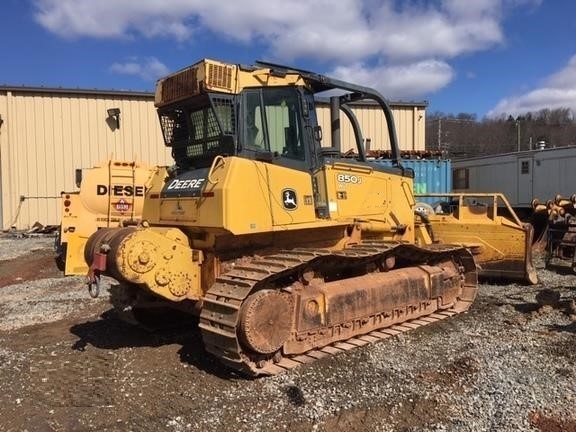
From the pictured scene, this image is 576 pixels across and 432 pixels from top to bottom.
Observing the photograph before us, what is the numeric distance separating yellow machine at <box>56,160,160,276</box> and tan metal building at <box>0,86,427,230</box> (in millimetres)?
10043

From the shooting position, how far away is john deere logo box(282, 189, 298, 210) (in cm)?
605

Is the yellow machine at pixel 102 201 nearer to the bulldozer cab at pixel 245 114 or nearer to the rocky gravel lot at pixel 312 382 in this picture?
the rocky gravel lot at pixel 312 382

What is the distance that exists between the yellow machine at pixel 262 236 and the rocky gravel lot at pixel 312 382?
1.23 ft

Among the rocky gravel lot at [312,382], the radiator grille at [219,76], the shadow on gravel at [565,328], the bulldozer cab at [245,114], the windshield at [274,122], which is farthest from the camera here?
the shadow on gravel at [565,328]

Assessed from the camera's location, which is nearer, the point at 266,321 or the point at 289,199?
the point at 266,321

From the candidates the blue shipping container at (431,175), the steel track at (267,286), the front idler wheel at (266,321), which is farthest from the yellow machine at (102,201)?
the blue shipping container at (431,175)

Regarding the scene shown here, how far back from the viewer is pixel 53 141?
2214 centimetres

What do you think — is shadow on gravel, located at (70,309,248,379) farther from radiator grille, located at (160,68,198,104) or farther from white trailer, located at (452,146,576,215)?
white trailer, located at (452,146,576,215)

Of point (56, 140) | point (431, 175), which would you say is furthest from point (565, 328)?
point (56, 140)

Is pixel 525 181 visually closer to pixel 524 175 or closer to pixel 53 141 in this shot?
pixel 524 175

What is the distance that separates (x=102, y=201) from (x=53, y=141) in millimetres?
11071

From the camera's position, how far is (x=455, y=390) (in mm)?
4938

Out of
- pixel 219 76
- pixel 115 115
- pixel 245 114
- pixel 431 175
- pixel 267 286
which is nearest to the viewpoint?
pixel 267 286

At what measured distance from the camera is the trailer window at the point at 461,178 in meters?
26.7
